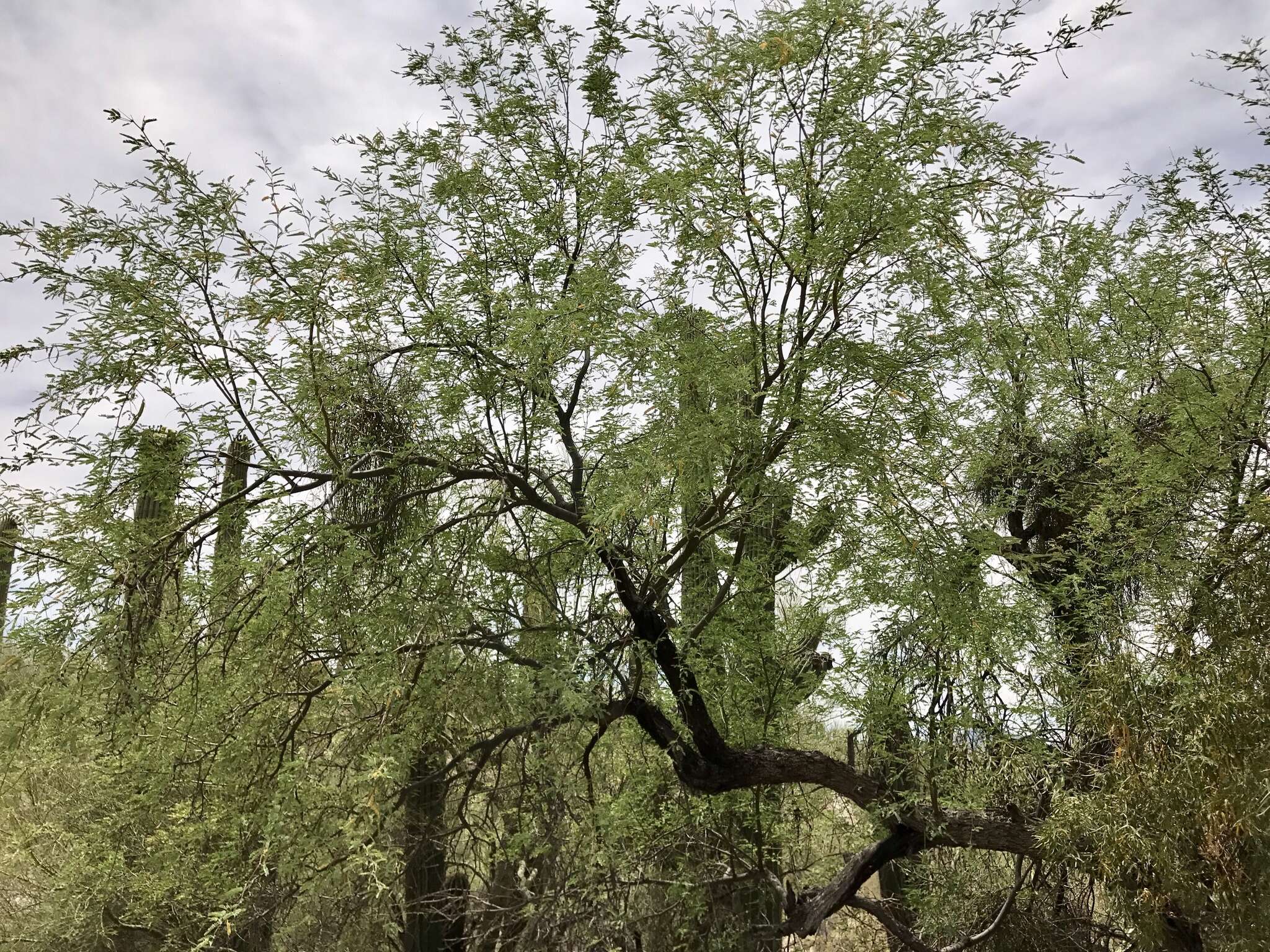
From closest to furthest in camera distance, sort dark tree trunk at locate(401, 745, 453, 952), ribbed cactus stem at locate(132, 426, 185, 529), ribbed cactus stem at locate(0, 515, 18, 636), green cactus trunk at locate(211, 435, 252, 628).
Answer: ribbed cactus stem at locate(0, 515, 18, 636), ribbed cactus stem at locate(132, 426, 185, 529), green cactus trunk at locate(211, 435, 252, 628), dark tree trunk at locate(401, 745, 453, 952)

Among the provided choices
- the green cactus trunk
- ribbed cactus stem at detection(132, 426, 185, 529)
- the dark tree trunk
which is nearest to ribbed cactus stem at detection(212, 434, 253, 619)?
the green cactus trunk

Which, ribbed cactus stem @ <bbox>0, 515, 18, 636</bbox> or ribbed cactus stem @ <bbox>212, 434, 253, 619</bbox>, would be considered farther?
ribbed cactus stem @ <bbox>212, 434, 253, 619</bbox>

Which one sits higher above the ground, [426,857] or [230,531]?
[230,531]

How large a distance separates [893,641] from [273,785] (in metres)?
3.15

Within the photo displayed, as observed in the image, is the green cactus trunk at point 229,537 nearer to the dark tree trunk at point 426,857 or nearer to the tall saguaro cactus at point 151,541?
the tall saguaro cactus at point 151,541

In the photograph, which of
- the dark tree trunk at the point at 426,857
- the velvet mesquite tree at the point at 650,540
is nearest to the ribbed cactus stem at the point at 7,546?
the velvet mesquite tree at the point at 650,540

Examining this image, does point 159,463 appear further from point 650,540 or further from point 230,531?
point 650,540

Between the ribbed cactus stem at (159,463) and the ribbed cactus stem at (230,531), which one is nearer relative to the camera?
the ribbed cactus stem at (159,463)

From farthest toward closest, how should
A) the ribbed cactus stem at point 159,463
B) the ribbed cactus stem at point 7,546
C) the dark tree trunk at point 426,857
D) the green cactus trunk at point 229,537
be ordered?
the dark tree trunk at point 426,857 → the green cactus trunk at point 229,537 → the ribbed cactus stem at point 159,463 → the ribbed cactus stem at point 7,546

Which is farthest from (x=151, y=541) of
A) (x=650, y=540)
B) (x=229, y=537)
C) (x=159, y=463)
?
(x=650, y=540)

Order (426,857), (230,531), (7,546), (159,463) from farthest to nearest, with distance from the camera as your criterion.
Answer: (426,857) → (230,531) → (159,463) → (7,546)

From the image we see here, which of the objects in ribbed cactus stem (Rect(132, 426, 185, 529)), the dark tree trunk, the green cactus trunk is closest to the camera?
ribbed cactus stem (Rect(132, 426, 185, 529))

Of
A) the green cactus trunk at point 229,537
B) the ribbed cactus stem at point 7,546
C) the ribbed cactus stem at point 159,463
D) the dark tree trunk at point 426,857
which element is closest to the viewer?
the ribbed cactus stem at point 7,546

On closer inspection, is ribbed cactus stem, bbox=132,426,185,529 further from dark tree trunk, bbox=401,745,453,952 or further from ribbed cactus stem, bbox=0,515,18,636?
dark tree trunk, bbox=401,745,453,952
